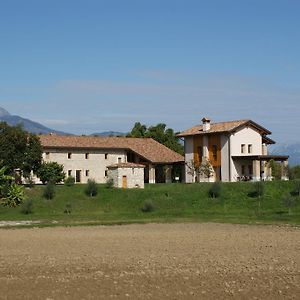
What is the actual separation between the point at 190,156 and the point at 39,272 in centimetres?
5953

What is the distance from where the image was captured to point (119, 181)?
234ft

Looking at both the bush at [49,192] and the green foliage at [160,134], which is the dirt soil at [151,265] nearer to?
the bush at [49,192]

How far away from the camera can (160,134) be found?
10775 cm

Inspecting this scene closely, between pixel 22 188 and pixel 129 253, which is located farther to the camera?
pixel 22 188

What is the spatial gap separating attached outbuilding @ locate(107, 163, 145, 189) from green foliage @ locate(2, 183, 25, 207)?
539 inches

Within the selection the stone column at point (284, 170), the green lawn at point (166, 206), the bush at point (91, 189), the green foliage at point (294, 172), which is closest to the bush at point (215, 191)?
the green lawn at point (166, 206)

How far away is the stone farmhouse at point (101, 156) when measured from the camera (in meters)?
82.9

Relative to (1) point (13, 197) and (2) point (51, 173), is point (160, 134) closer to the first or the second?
(2) point (51, 173)

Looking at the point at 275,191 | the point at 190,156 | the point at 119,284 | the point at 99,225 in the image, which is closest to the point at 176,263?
the point at 119,284

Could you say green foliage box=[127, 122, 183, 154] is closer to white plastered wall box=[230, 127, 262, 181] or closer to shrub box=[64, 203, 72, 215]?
white plastered wall box=[230, 127, 262, 181]

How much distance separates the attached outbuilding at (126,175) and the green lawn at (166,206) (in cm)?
359

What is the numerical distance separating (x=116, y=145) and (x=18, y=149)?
19987 millimetres

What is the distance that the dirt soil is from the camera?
19672 mm

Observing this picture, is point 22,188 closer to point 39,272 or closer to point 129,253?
point 129,253
